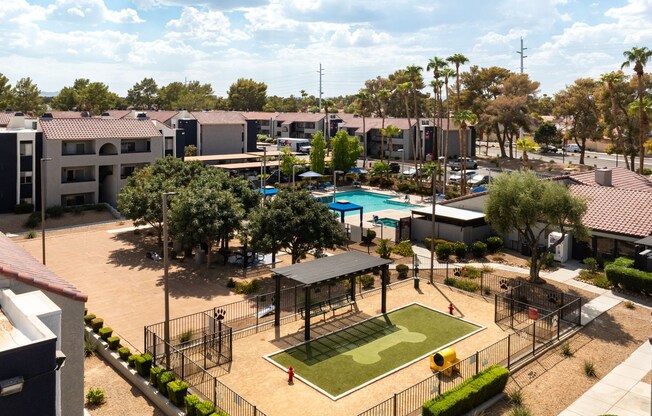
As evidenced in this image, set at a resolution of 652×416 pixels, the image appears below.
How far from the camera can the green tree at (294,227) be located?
111ft

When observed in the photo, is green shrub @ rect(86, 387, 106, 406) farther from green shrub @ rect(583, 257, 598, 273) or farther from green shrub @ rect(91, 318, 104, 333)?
green shrub @ rect(583, 257, 598, 273)

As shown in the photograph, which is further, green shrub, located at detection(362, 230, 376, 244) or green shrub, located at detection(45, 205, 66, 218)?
green shrub, located at detection(45, 205, 66, 218)

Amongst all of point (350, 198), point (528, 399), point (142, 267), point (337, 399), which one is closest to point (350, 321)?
point (337, 399)

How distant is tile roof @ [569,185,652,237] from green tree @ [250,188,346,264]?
18218 mm

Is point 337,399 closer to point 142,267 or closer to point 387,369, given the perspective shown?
point 387,369

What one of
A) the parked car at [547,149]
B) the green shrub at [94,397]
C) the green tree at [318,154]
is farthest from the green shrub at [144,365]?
the parked car at [547,149]

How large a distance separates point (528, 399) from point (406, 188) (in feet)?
169

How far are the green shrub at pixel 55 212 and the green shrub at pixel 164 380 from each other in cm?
3800

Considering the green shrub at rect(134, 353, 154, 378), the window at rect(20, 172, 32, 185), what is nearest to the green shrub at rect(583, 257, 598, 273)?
the green shrub at rect(134, 353, 154, 378)

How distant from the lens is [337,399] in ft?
68.6

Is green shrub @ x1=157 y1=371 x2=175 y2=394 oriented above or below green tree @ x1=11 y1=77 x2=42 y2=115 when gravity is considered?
below

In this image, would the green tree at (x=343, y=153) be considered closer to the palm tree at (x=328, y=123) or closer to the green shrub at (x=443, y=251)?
the palm tree at (x=328, y=123)

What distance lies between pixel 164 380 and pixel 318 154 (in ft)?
187

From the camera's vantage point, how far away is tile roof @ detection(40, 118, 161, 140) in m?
55.2
